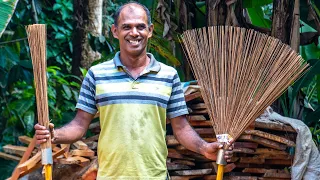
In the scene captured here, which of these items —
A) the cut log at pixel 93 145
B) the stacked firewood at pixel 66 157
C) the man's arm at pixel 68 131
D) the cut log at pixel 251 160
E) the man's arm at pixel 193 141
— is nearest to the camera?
the man's arm at pixel 68 131

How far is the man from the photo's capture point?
110 inches

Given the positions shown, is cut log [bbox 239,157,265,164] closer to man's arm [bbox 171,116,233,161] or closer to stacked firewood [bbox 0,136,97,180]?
stacked firewood [bbox 0,136,97,180]

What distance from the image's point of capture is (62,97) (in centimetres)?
636

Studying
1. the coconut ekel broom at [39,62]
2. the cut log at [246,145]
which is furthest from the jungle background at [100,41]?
the coconut ekel broom at [39,62]

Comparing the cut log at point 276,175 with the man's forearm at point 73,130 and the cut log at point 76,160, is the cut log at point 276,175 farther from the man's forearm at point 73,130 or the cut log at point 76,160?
the man's forearm at point 73,130

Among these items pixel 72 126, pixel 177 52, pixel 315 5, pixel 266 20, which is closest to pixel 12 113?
pixel 177 52

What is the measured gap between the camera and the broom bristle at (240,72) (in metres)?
3.04

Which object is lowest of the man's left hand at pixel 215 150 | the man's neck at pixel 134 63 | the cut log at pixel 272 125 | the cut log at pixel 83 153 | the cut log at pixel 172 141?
the cut log at pixel 83 153

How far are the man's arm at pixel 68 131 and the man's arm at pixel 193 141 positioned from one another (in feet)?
1.25

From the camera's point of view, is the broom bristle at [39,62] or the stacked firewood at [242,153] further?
the stacked firewood at [242,153]

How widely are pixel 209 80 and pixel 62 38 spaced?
4333mm

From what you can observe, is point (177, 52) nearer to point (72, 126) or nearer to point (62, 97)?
point (62, 97)

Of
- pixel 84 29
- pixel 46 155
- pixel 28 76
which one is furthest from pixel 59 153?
pixel 84 29

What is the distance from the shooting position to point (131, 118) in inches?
110
